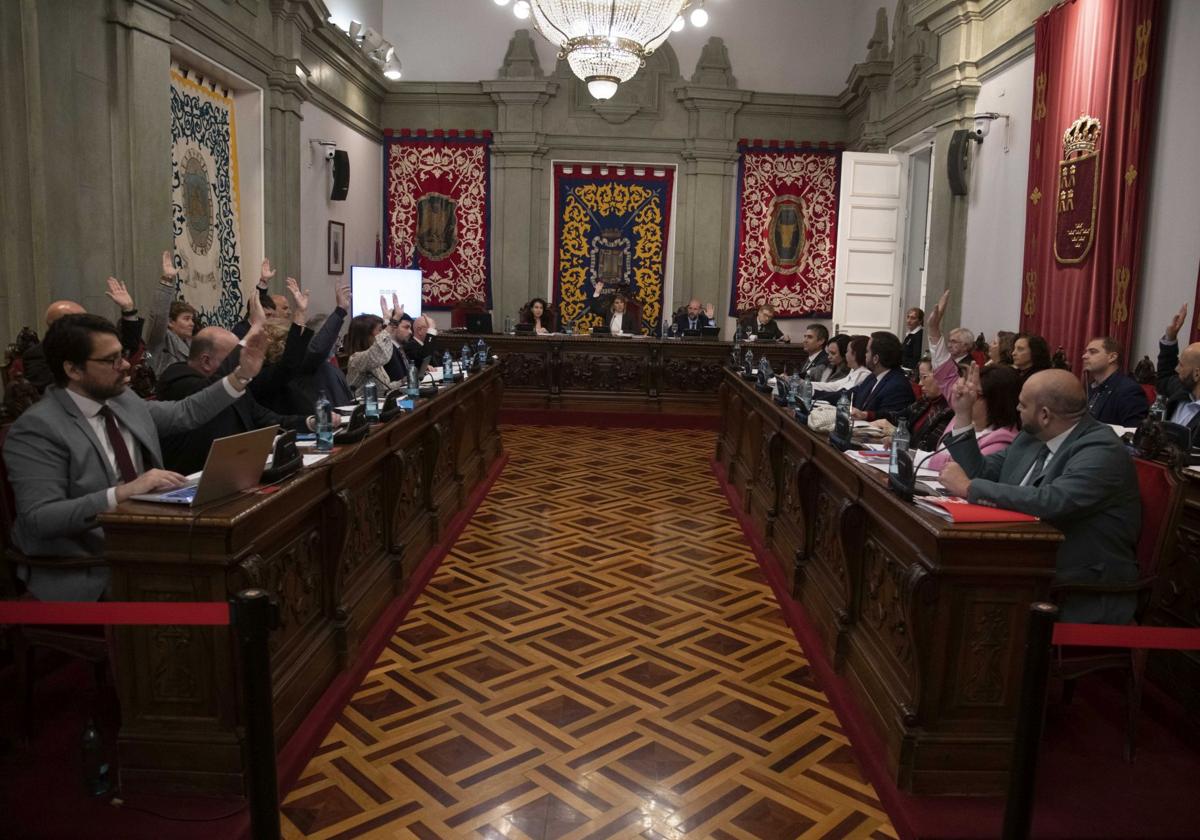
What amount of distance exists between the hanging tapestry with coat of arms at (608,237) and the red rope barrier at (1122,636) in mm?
10421

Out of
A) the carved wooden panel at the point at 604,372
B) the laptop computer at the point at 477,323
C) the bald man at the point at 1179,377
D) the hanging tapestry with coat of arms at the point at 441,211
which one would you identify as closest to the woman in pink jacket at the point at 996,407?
the bald man at the point at 1179,377

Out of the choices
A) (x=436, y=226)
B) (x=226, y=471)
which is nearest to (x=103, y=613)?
(x=226, y=471)

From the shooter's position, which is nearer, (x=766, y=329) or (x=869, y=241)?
(x=869, y=241)

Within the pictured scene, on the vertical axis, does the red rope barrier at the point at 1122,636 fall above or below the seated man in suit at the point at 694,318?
below

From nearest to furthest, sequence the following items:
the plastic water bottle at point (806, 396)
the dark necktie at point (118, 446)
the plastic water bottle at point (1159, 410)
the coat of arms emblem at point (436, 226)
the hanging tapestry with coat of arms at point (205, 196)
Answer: the dark necktie at point (118, 446) < the plastic water bottle at point (1159, 410) < the plastic water bottle at point (806, 396) < the hanging tapestry with coat of arms at point (205, 196) < the coat of arms emblem at point (436, 226)

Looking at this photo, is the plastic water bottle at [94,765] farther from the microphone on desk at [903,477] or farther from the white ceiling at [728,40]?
the white ceiling at [728,40]

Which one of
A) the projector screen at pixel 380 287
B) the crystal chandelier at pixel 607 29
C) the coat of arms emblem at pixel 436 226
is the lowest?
the projector screen at pixel 380 287

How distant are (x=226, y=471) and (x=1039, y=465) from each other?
2.55 meters

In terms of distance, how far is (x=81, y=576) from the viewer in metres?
2.68

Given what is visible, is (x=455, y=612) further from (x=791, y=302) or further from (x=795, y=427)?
(x=791, y=302)

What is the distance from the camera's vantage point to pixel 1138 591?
281cm

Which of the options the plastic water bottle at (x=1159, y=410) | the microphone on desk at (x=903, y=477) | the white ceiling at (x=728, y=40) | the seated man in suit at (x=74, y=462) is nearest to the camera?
the seated man in suit at (x=74, y=462)

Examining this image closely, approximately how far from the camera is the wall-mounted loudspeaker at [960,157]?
8.09 metres

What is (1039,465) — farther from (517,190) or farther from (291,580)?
(517,190)
